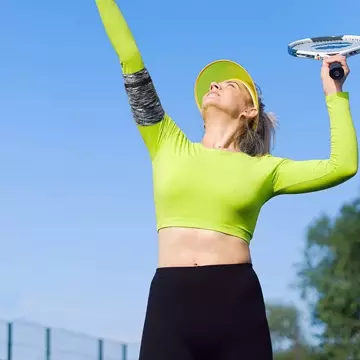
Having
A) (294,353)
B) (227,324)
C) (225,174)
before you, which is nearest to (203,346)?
(227,324)

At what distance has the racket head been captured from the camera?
14.1 feet

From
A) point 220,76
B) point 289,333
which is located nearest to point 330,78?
point 220,76

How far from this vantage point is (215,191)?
13.0ft

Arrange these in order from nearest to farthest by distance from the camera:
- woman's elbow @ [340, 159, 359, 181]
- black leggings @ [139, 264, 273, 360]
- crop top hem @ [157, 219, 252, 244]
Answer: black leggings @ [139, 264, 273, 360] → crop top hem @ [157, 219, 252, 244] → woman's elbow @ [340, 159, 359, 181]

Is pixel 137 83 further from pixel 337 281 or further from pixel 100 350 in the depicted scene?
pixel 337 281

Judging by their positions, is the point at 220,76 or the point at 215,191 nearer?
the point at 215,191

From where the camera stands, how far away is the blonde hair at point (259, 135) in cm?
428

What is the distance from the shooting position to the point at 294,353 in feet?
116

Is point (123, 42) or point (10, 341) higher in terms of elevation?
point (10, 341)

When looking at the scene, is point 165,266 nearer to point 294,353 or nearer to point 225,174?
point 225,174

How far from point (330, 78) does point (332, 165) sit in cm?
38

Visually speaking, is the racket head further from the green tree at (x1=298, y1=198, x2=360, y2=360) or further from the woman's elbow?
the green tree at (x1=298, y1=198, x2=360, y2=360)

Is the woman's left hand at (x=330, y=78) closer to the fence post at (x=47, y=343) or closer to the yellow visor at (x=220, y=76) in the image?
the yellow visor at (x=220, y=76)

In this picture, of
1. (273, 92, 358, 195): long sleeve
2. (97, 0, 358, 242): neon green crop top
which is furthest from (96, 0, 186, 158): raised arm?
(273, 92, 358, 195): long sleeve
